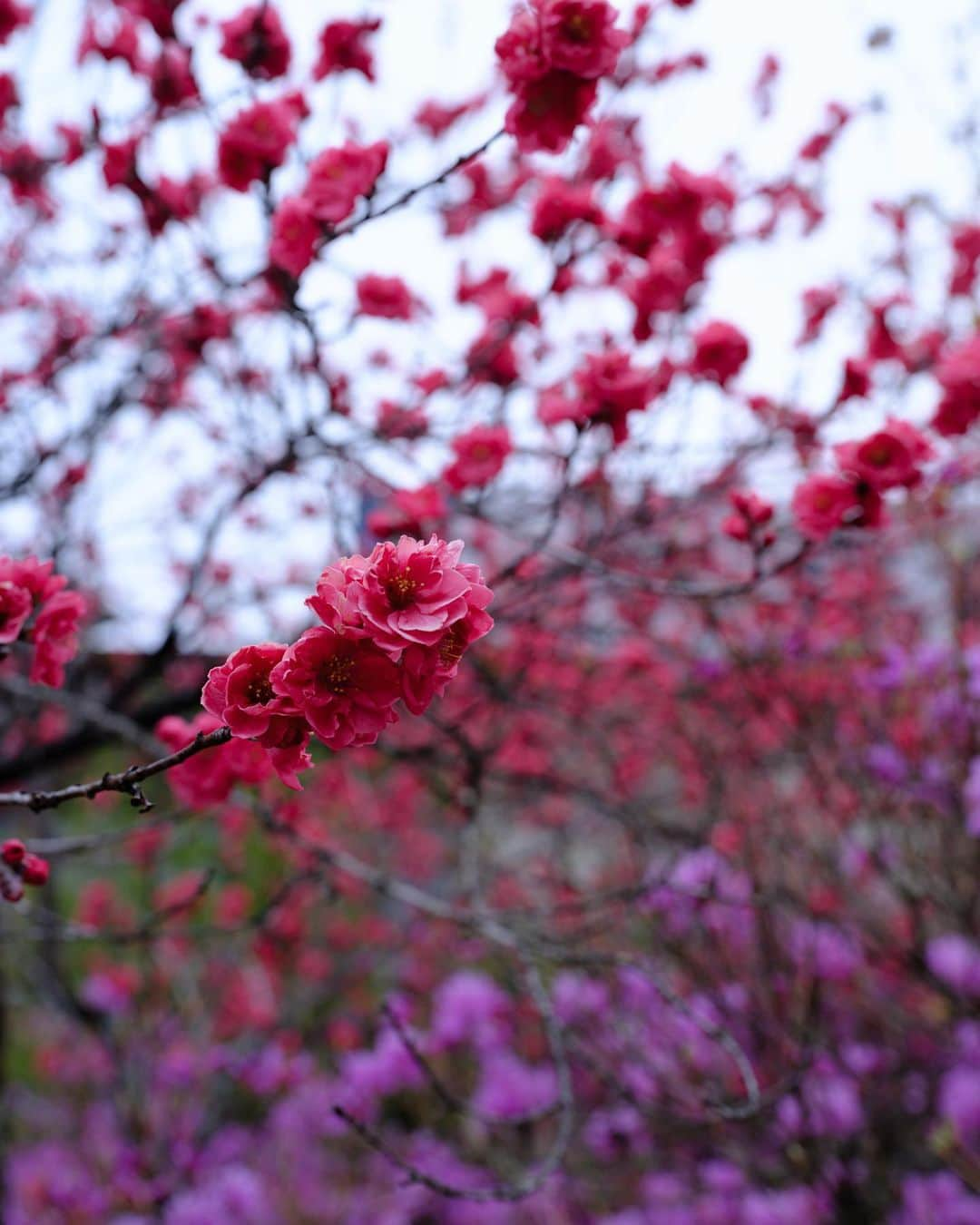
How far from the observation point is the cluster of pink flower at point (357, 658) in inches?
37.9

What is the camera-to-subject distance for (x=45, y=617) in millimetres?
1579

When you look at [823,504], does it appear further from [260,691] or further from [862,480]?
[260,691]

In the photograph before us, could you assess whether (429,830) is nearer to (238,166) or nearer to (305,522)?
(305,522)

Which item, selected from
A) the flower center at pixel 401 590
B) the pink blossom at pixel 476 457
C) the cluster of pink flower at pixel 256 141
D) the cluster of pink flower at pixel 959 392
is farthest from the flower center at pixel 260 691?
the cluster of pink flower at pixel 959 392

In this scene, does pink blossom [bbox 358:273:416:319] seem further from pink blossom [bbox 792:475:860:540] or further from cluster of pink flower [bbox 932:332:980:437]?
cluster of pink flower [bbox 932:332:980:437]

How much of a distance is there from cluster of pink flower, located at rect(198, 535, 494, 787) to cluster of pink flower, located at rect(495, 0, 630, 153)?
1.18 m

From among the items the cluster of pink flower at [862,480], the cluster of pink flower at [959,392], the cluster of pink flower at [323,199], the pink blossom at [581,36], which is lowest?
the cluster of pink flower at [862,480]

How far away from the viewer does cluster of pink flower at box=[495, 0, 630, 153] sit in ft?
5.49

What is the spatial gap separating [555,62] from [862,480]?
3.57ft

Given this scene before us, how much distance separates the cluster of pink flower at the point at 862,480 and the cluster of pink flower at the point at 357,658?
1.36m

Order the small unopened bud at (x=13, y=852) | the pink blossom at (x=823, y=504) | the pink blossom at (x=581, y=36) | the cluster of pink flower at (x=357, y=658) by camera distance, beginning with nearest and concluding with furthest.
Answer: the cluster of pink flower at (x=357, y=658), the small unopened bud at (x=13, y=852), the pink blossom at (x=581, y=36), the pink blossom at (x=823, y=504)

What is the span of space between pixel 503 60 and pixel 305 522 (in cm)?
317

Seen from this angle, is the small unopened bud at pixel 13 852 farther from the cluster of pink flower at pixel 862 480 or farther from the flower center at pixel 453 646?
the cluster of pink flower at pixel 862 480

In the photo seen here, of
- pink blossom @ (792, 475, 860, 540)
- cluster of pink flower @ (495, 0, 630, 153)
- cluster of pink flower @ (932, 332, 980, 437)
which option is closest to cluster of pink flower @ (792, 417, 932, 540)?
pink blossom @ (792, 475, 860, 540)
